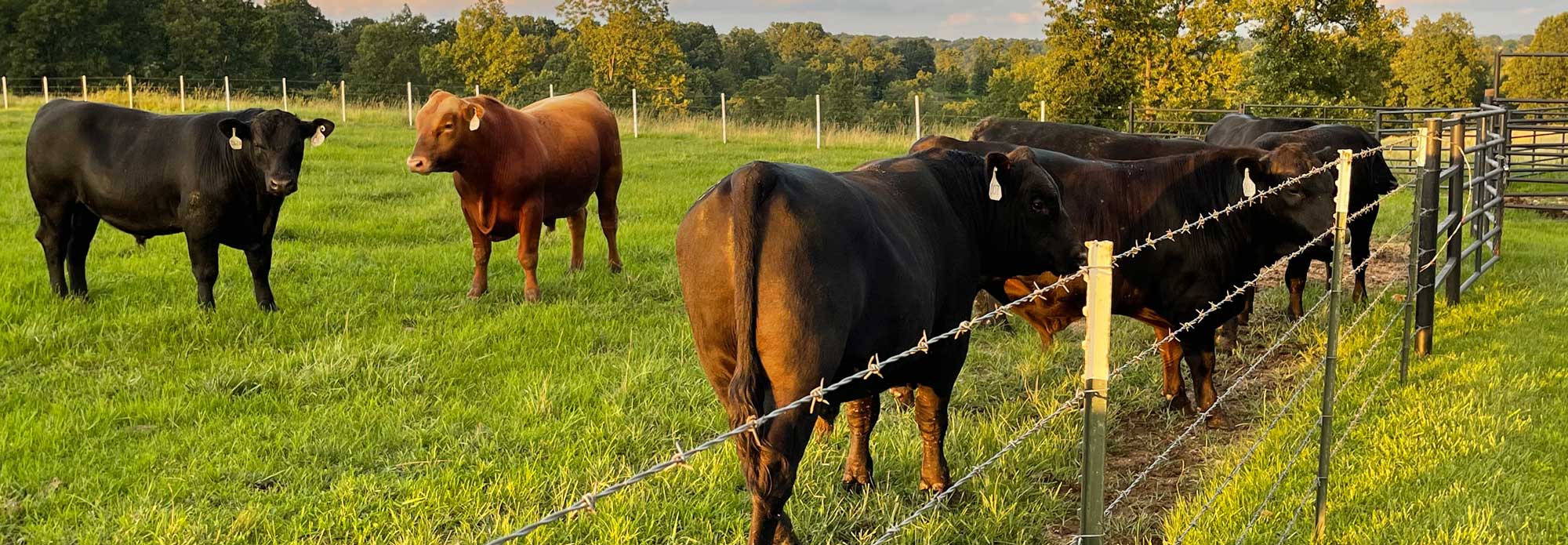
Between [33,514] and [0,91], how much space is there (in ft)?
138

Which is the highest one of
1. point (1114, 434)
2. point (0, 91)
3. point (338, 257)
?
point (0, 91)

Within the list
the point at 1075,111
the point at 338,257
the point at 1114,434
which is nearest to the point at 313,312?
the point at 338,257

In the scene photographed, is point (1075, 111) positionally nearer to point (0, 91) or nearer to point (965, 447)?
point (965, 447)

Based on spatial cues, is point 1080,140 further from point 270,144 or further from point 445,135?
point 270,144

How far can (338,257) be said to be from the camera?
9008 mm

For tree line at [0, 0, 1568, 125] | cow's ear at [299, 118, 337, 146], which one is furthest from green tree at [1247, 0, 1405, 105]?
cow's ear at [299, 118, 337, 146]

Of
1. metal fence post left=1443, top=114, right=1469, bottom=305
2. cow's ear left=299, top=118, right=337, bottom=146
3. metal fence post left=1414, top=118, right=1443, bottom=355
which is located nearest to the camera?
metal fence post left=1414, top=118, right=1443, bottom=355

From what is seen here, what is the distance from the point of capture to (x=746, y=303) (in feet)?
10.5

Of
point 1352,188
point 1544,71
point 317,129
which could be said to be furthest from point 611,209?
point 1544,71

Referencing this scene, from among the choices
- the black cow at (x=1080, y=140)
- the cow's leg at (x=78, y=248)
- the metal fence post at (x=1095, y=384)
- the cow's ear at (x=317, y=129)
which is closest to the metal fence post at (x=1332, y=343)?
the metal fence post at (x=1095, y=384)

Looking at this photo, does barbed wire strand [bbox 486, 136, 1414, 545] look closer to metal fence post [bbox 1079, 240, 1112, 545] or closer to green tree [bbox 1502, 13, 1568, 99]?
metal fence post [bbox 1079, 240, 1112, 545]

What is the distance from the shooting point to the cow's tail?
3.21 metres

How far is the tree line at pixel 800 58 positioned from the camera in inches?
1070

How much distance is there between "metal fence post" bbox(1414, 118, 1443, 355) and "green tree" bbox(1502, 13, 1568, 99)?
47553 mm
